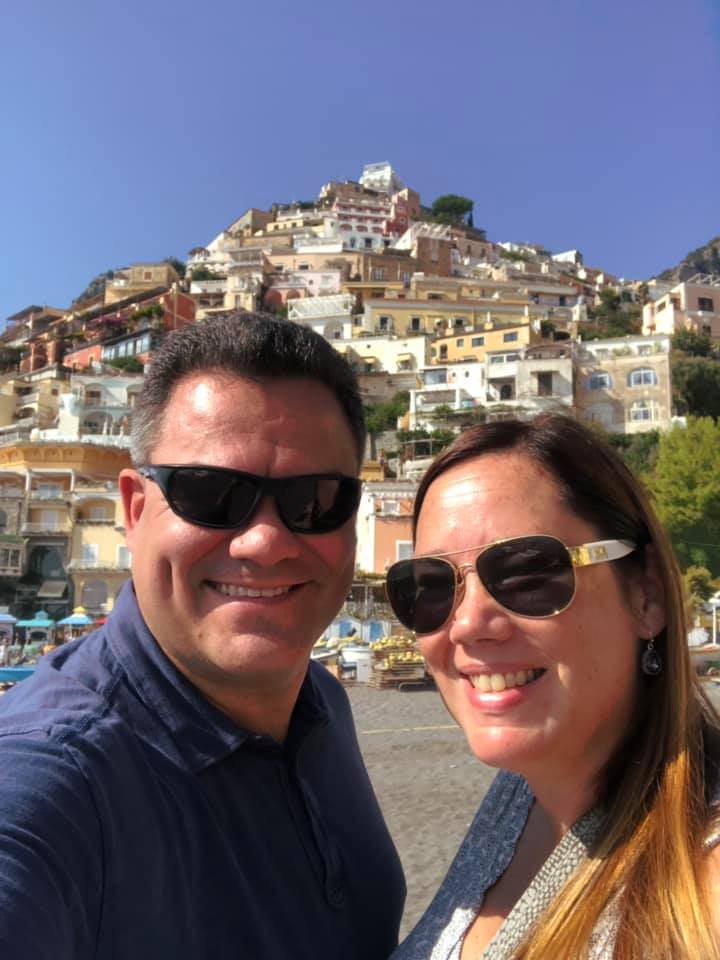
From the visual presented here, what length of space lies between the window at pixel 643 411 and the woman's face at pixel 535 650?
46.5 m

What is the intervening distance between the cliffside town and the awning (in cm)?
6

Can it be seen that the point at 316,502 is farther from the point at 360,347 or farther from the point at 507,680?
the point at 360,347

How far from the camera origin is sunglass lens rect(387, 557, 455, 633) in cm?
197

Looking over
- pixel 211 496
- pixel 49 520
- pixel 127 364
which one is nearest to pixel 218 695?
pixel 211 496

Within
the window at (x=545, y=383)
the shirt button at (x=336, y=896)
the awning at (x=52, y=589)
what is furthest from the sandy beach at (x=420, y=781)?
the window at (x=545, y=383)

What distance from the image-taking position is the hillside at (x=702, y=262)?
128 m

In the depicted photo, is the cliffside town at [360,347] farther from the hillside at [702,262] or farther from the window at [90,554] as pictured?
the hillside at [702,262]

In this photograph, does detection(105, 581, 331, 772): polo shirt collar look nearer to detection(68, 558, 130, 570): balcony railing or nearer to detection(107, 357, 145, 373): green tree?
detection(68, 558, 130, 570): balcony railing

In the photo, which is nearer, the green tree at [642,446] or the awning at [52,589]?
the awning at [52,589]

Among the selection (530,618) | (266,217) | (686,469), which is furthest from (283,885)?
(266,217)

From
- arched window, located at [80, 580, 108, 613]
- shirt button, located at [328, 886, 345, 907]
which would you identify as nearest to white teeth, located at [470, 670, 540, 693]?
shirt button, located at [328, 886, 345, 907]

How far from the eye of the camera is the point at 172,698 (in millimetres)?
1908

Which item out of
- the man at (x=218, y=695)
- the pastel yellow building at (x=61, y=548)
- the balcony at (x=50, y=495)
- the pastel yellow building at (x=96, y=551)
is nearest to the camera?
the man at (x=218, y=695)

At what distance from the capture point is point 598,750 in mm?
1800
